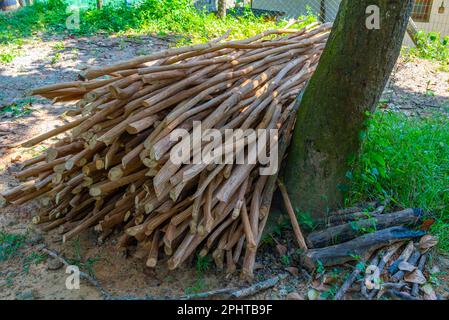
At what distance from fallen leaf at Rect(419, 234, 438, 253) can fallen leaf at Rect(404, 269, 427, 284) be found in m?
0.22

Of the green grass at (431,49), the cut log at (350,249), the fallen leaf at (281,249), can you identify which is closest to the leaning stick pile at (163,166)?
the fallen leaf at (281,249)

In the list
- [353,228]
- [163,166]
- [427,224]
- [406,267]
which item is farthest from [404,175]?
[163,166]

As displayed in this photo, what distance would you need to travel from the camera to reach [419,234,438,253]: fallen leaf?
2791 mm

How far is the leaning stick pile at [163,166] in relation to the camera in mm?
2680

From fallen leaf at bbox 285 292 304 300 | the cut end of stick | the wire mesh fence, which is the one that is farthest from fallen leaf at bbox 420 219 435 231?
the wire mesh fence

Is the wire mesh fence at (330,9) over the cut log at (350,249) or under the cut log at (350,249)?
over

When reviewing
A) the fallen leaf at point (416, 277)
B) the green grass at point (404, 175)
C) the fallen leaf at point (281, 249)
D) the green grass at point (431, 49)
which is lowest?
the fallen leaf at point (281, 249)

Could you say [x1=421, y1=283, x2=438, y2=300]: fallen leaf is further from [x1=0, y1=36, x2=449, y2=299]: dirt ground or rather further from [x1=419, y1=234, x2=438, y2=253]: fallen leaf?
[x1=419, y1=234, x2=438, y2=253]: fallen leaf

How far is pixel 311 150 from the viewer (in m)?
3.00

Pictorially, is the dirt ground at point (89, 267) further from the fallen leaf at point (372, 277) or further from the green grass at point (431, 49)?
the green grass at point (431, 49)

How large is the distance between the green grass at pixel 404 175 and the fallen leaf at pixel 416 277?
0.38 metres

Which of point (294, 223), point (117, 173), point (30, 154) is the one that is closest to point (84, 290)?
point (117, 173)
